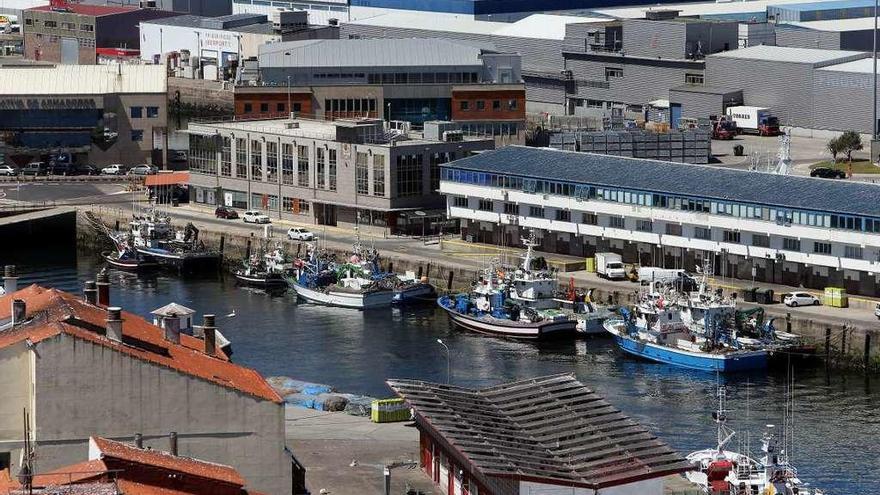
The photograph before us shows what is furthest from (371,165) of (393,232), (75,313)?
(75,313)

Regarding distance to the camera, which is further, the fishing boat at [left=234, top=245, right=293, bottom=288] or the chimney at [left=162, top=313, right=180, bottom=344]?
the fishing boat at [left=234, top=245, right=293, bottom=288]

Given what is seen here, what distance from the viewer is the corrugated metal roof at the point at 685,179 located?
77188mm

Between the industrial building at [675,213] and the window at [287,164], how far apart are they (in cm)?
967

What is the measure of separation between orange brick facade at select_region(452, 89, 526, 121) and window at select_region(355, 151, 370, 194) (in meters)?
17.1

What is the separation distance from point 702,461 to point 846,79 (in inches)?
2506

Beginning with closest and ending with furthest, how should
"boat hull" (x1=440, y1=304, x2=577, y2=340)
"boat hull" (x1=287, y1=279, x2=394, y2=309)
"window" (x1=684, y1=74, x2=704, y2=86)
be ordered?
1. "boat hull" (x1=440, y1=304, x2=577, y2=340)
2. "boat hull" (x1=287, y1=279, x2=394, y2=309)
3. "window" (x1=684, y1=74, x2=704, y2=86)

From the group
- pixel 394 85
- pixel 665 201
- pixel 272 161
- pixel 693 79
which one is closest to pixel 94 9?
pixel 394 85

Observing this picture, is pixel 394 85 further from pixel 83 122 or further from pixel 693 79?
pixel 693 79

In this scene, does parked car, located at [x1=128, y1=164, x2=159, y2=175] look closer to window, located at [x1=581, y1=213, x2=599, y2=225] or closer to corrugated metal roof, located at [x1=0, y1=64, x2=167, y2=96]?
corrugated metal roof, located at [x1=0, y1=64, x2=167, y2=96]

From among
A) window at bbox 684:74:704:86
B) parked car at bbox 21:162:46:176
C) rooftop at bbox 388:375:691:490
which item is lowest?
parked car at bbox 21:162:46:176

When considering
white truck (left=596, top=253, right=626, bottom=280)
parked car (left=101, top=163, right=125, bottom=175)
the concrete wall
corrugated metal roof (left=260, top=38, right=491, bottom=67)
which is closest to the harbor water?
white truck (left=596, top=253, right=626, bottom=280)

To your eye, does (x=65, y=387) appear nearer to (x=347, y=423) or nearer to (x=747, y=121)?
(x=347, y=423)

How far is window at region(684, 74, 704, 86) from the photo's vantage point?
394 feet

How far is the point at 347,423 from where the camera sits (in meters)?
55.1
